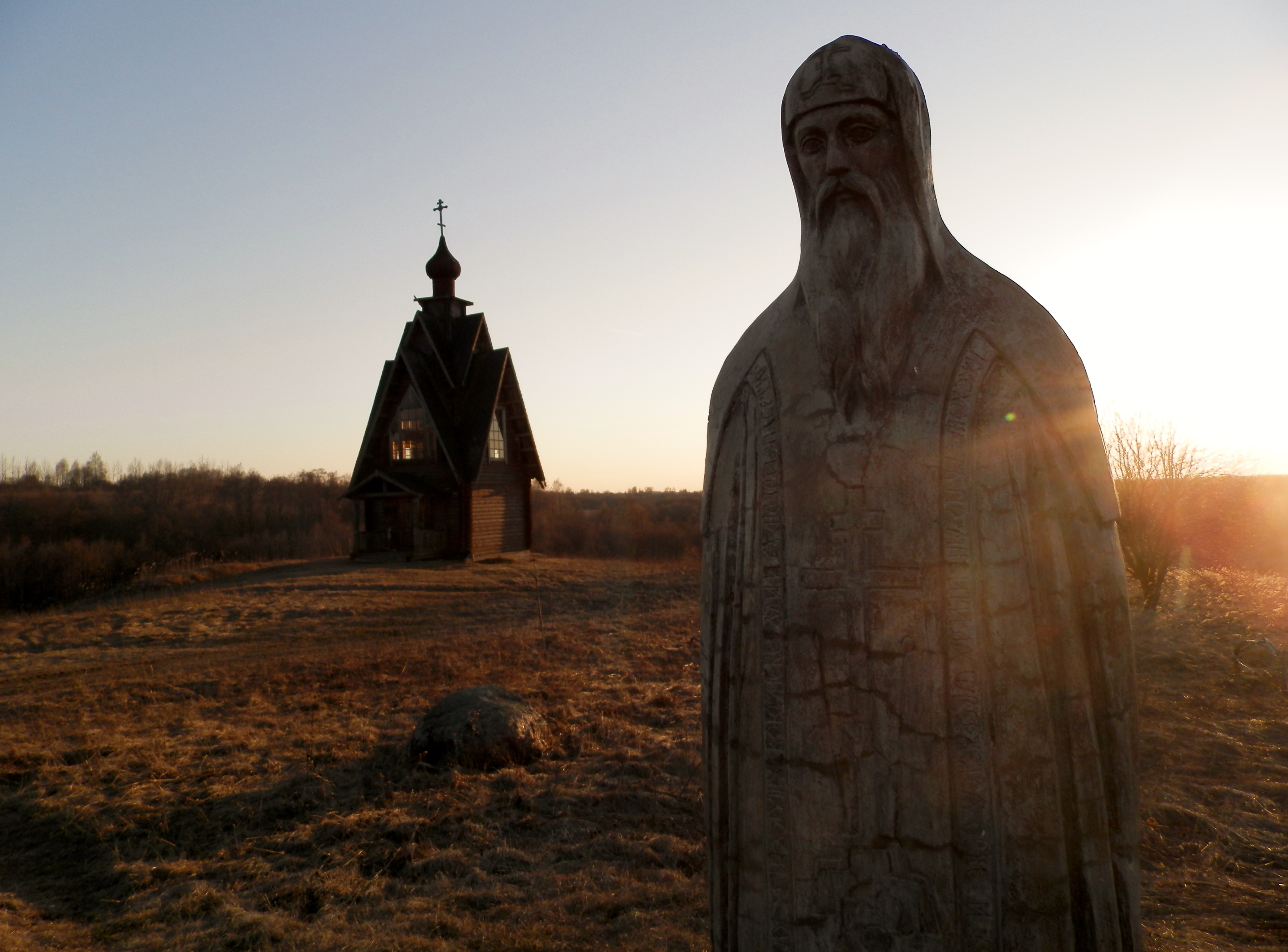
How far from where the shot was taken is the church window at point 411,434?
87.0ft

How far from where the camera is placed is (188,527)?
120 feet

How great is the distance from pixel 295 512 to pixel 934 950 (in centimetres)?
4653

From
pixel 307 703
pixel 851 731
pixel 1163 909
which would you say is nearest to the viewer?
pixel 851 731

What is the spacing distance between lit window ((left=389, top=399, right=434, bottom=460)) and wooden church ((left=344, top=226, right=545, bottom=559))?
3cm

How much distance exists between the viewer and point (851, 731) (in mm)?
2191

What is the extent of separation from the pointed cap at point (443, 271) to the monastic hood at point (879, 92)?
27643mm

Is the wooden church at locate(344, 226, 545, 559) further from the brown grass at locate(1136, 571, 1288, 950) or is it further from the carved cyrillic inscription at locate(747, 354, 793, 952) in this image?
the carved cyrillic inscription at locate(747, 354, 793, 952)

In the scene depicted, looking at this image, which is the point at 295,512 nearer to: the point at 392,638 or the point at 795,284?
A: the point at 392,638

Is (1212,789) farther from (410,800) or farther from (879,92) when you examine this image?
(879,92)

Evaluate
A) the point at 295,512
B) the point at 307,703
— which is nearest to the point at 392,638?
A: the point at 307,703

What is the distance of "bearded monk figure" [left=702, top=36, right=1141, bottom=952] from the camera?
209 cm

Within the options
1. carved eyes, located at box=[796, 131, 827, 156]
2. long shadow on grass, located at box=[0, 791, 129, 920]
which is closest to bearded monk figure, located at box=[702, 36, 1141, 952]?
carved eyes, located at box=[796, 131, 827, 156]

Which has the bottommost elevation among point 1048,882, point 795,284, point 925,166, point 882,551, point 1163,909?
point 1163,909

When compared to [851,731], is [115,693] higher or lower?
lower
